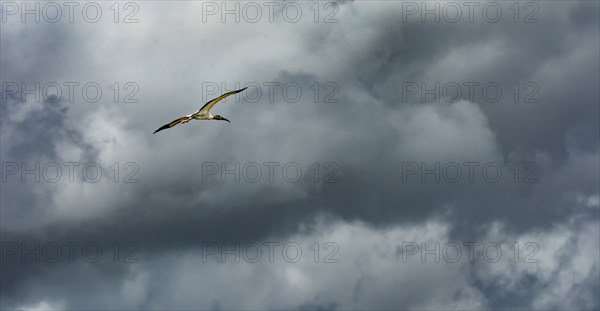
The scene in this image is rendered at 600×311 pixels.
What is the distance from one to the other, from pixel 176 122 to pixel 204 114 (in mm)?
12189

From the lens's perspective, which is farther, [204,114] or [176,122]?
[204,114]

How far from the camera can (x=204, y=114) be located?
121875 mm

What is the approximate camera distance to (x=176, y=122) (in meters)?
110
